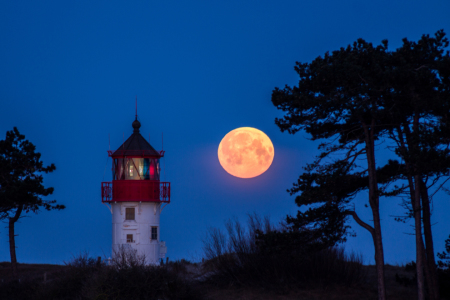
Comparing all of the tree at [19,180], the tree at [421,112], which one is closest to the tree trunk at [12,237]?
the tree at [19,180]

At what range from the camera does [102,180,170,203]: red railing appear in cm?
3281

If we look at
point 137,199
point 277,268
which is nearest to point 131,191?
point 137,199

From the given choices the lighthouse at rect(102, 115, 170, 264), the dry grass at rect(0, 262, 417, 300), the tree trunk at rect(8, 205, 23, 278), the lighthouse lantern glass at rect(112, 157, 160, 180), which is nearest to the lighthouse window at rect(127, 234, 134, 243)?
the lighthouse at rect(102, 115, 170, 264)

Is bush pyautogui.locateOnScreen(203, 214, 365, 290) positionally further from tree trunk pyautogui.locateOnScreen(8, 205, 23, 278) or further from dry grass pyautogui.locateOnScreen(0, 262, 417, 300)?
tree trunk pyautogui.locateOnScreen(8, 205, 23, 278)

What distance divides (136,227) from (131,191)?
208 centimetres

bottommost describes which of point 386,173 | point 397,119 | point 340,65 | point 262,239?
point 262,239

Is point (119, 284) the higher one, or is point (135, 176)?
point (135, 176)

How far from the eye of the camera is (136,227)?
3284cm

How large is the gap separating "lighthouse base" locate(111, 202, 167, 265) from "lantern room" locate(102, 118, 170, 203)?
20.3 inches

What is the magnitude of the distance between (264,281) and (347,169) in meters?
7.68

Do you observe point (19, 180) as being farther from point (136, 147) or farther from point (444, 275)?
point (444, 275)

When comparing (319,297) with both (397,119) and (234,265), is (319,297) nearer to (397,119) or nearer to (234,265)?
→ (234,265)

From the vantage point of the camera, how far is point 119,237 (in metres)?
32.8

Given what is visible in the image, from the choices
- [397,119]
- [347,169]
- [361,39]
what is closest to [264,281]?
[347,169]
